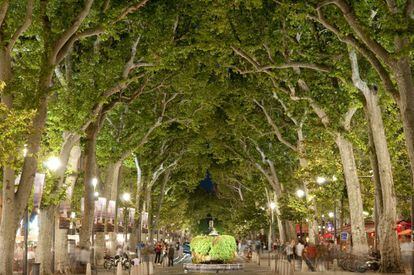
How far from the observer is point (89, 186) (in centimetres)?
2589

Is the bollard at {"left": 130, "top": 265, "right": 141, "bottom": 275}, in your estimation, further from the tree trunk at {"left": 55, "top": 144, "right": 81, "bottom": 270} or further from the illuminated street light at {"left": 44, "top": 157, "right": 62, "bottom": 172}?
the illuminated street light at {"left": 44, "top": 157, "right": 62, "bottom": 172}

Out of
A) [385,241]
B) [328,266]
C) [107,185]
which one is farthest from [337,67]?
[107,185]

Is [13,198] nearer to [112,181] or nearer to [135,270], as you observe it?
[135,270]

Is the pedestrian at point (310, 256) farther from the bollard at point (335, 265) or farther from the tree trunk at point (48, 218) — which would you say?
the tree trunk at point (48, 218)

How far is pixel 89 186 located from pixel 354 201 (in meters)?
12.0

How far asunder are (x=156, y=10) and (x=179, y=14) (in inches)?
63.8

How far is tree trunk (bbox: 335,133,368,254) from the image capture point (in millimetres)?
25969

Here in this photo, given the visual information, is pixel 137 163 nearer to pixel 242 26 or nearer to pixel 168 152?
pixel 168 152

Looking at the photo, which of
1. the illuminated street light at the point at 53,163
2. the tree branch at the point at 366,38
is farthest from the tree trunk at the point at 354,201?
the illuminated street light at the point at 53,163

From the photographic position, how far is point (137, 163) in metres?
45.5

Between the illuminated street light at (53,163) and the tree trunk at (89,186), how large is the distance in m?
1.95

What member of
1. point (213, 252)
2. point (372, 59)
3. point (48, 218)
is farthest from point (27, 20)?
point (213, 252)

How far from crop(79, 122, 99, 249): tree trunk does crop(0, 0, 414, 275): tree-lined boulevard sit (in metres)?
0.06

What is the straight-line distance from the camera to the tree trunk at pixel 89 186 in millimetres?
25734
